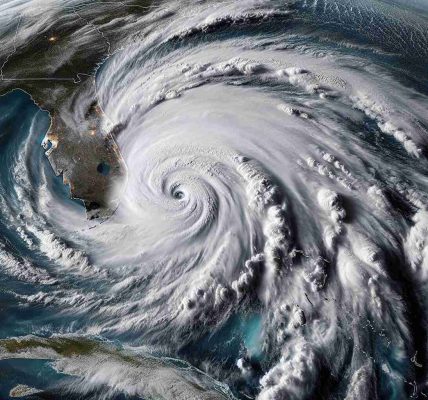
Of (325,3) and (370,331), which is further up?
(325,3)

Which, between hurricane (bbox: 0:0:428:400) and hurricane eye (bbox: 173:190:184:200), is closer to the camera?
hurricane (bbox: 0:0:428:400)

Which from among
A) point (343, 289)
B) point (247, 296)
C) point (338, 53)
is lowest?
point (247, 296)

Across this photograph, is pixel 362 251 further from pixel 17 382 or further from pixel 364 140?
pixel 17 382

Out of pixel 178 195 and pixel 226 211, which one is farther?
pixel 178 195

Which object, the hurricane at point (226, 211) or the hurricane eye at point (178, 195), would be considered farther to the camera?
the hurricane eye at point (178, 195)

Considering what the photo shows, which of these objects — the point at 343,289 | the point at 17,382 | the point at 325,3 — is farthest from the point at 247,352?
the point at 325,3

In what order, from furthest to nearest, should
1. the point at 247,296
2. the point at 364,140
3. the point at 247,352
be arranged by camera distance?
the point at 364,140
the point at 247,296
the point at 247,352

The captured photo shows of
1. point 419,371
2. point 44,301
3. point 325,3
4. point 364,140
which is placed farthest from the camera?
point 325,3

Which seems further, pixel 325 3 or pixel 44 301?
pixel 325 3
